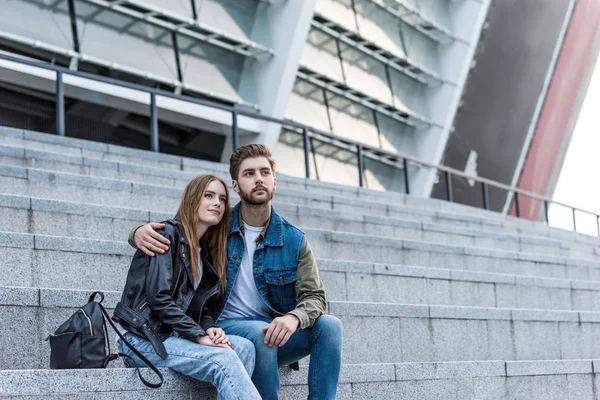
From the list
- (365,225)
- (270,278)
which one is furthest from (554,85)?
(270,278)

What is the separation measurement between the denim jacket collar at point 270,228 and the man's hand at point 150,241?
56 centimetres

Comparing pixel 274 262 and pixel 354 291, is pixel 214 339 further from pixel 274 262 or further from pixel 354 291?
pixel 354 291

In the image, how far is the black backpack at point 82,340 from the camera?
384 centimetres

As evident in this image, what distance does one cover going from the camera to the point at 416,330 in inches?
244

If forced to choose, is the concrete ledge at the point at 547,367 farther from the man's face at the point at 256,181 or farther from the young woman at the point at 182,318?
the young woman at the point at 182,318

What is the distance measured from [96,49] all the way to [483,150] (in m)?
16.4

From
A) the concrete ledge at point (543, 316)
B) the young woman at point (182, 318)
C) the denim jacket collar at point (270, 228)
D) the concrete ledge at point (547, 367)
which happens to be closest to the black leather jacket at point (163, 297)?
the young woman at point (182, 318)

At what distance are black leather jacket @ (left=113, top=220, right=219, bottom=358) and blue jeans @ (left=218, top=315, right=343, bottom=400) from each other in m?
0.20

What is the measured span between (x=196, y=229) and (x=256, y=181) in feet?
1.43

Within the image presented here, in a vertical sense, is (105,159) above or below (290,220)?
above

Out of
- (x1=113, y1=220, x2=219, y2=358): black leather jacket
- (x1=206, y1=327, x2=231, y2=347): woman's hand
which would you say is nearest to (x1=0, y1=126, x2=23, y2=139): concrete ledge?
(x1=113, y1=220, x2=219, y2=358): black leather jacket

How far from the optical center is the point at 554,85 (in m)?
32.4

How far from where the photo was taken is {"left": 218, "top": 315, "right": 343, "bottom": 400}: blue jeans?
4.33 m

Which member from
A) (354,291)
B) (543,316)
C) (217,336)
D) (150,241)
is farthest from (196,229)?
(543,316)
